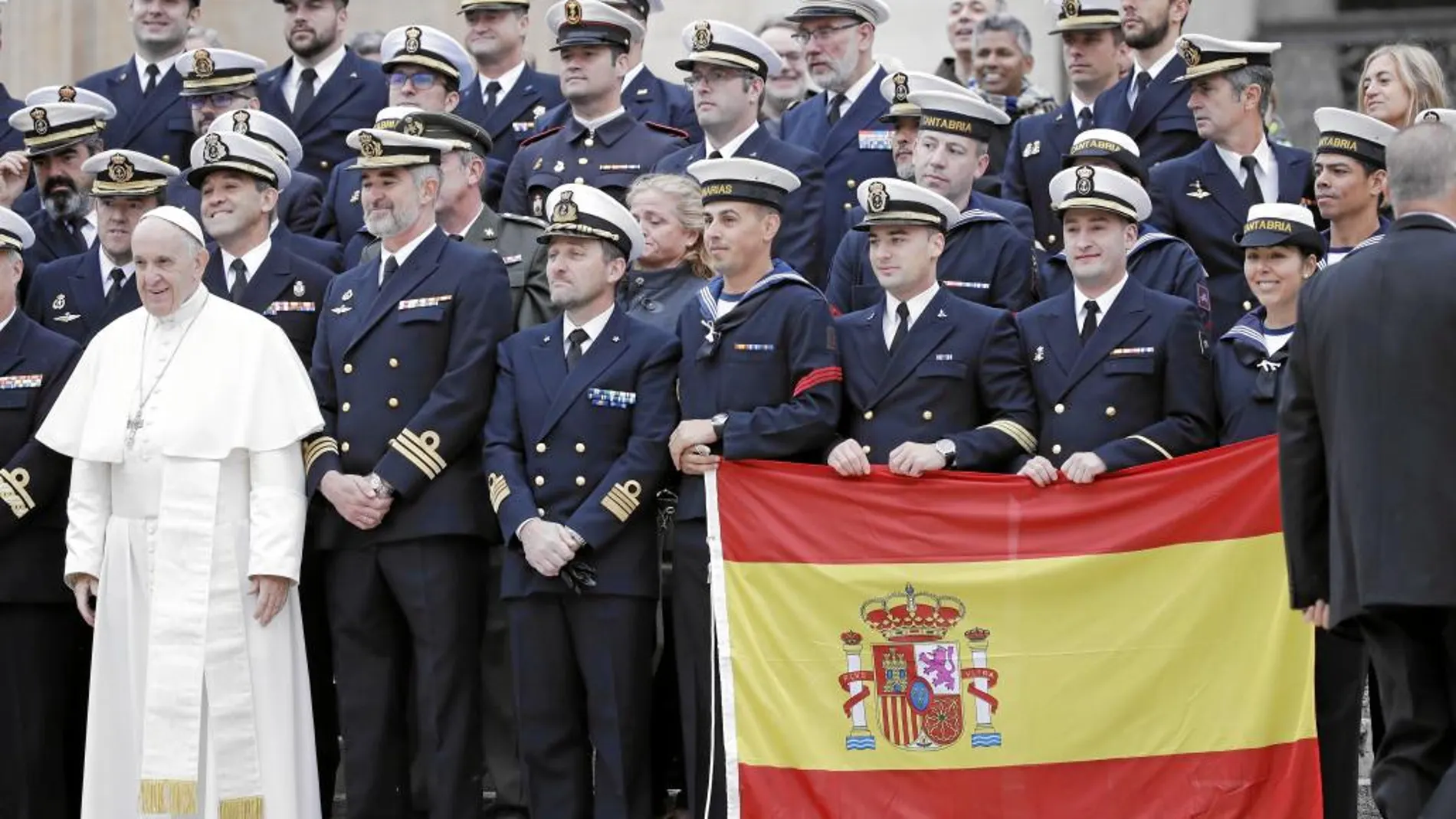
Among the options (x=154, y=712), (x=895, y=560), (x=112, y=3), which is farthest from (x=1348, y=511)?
(x=112, y=3)

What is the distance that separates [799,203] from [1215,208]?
1747 millimetres

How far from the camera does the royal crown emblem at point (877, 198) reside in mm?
9859

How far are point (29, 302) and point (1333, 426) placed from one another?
19.3 feet

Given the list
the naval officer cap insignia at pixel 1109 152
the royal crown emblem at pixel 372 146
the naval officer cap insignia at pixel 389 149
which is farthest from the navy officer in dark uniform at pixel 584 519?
the naval officer cap insignia at pixel 1109 152

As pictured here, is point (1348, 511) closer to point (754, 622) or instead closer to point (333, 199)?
point (754, 622)

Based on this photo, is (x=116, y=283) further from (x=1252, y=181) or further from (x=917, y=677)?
(x=1252, y=181)

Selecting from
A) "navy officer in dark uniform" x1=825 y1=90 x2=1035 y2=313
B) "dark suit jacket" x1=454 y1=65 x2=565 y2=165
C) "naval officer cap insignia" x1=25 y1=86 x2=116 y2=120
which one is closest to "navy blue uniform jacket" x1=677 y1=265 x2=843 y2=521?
"navy officer in dark uniform" x1=825 y1=90 x2=1035 y2=313

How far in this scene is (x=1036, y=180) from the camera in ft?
38.2

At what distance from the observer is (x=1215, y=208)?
10812 mm

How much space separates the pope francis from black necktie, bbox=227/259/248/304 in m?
0.44

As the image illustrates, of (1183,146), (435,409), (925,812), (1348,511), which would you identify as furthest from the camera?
(1183,146)

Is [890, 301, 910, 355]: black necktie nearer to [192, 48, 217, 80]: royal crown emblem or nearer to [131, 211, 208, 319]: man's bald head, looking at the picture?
[131, 211, 208, 319]: man's bald head

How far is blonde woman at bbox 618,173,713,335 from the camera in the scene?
10617 mm

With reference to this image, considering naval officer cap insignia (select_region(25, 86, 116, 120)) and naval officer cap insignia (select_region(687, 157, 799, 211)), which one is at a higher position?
naval officer cap insignia (select_region(25, 86, 116, 120))
